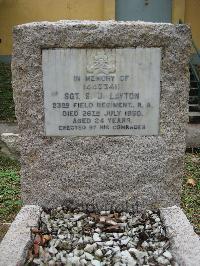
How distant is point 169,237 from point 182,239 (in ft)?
0.40

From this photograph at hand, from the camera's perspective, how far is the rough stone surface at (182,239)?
2844 mm

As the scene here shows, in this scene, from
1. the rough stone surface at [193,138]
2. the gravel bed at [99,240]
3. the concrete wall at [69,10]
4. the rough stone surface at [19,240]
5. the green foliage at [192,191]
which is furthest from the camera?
the concrete wall at [69,10]

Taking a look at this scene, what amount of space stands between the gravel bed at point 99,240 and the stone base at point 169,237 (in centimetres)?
6

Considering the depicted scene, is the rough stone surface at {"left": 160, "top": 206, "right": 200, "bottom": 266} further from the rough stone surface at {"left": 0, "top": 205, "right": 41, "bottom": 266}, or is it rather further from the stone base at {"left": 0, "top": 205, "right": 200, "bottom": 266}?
the rough stone surface at {"left": 0, "top": 205, "right": 41, "bottom": 266}

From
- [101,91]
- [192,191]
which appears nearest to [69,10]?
[192,191]

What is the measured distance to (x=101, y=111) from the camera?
3.54 metres

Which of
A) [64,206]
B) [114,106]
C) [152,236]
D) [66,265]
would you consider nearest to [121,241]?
[152,236]

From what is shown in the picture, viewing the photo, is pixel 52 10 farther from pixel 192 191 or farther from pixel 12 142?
pixel 192 191

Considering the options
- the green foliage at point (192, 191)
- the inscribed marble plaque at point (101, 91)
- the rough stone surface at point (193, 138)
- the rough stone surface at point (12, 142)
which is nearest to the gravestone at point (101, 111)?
the inscribed marble plaque at point (101, 91)

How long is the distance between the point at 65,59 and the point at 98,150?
29.2 inches

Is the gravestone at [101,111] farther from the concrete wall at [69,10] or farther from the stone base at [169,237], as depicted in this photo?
the concrete wall at [69,10]

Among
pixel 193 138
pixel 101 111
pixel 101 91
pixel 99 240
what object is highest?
pixel 101 91

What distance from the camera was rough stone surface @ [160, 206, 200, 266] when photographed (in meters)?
2.84

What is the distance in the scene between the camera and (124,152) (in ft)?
11.7
